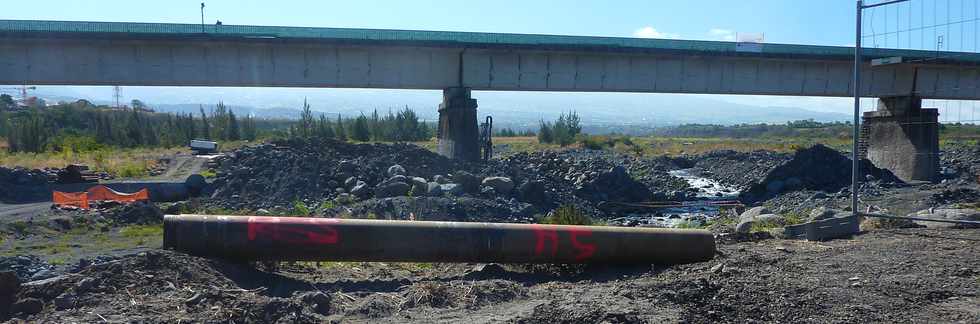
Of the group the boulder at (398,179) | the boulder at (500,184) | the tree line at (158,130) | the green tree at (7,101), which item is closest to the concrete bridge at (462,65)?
the boulder at (500,184)

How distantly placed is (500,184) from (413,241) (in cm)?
1433

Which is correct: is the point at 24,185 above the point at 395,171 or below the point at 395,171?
below

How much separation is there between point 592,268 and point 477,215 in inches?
366

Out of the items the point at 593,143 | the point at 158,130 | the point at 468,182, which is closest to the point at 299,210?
the point at 468,182

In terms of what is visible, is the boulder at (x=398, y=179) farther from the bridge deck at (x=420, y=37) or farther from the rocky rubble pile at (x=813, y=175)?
the rocky rubble pile at (x=813, y=175)

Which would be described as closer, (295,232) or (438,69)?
(295,232)

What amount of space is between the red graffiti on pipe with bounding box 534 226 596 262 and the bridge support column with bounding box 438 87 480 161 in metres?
21.6

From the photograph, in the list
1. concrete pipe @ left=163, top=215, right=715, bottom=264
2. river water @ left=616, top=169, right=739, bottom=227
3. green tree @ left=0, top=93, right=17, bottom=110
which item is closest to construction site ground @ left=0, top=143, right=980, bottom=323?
concrete pipe @ left=163, top=215, right=715, bottom=264

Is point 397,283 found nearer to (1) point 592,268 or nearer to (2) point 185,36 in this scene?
(1) point 592,268

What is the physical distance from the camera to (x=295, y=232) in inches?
342

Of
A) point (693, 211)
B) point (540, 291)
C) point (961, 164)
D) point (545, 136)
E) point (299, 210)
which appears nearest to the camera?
point (540, 291)

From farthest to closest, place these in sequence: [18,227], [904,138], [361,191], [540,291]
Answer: [904,138], [361,191], [18,227], [540,291]

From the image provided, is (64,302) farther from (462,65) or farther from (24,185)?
(462,65)

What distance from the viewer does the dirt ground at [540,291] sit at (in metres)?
6.85
